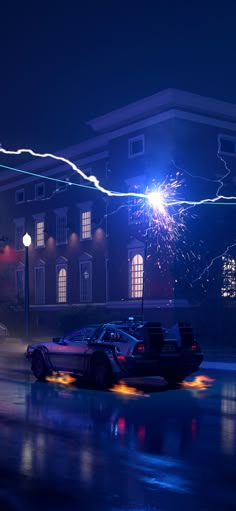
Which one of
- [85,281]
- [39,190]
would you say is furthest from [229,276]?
[39,190]

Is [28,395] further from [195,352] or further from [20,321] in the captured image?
[20,321]

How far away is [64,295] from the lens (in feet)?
171

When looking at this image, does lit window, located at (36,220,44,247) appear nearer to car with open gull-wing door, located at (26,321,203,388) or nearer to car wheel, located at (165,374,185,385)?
car with open gull-wing door, located at (26,321,203,388)

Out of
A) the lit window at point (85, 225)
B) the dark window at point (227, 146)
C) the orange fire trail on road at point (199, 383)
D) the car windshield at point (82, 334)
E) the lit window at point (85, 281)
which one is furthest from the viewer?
the lit window at point (85, 225)

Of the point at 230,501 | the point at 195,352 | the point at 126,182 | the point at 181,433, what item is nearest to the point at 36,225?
the point at 126,182

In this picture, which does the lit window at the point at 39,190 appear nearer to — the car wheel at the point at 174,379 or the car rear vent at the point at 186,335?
the car wheel at the point at 174,379

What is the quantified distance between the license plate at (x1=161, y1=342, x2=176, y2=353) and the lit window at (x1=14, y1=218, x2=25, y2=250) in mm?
40871

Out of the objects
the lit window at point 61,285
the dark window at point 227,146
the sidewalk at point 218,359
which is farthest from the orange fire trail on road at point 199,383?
the lit window at point 61,285

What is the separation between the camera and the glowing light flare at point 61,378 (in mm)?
18666

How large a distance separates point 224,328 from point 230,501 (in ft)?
Result: 103

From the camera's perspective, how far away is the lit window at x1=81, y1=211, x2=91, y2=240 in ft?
164

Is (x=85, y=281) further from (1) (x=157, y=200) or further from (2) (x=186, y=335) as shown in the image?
(2) (x=186, y=335)

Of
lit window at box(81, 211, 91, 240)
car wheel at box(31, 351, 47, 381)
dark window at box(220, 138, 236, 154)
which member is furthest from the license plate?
lit window at box(81, 211, 91, 240)

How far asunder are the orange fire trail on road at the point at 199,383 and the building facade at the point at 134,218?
11658 mm
